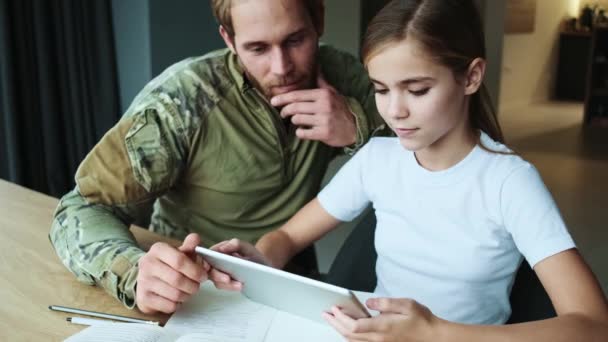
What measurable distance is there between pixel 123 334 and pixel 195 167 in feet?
1.69

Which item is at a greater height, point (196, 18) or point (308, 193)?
point (196, 18)

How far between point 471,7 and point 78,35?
2112mm

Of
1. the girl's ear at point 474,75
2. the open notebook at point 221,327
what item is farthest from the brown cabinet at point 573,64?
the open notebook at point 221,327

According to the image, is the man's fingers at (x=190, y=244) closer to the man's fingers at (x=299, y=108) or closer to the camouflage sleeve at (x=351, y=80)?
the man's fingers at (x=299, y=108)

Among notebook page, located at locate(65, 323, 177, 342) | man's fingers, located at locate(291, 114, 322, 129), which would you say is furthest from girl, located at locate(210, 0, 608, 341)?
man's fingers, located at locate(291, 114, 322, 129)

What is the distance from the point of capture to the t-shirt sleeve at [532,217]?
99 centimetres

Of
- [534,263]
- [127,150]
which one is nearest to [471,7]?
[534,263]

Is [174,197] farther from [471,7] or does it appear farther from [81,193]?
[471,7]

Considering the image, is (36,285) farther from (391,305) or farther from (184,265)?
(391,305)

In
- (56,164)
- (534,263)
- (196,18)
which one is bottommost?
(56,164)

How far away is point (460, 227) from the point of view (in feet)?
3.76

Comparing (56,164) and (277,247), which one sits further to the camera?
(56,164)

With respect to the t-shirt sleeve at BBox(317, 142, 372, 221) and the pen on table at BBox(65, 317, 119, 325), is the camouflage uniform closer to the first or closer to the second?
the pen on table at BBox(65, 317, 119, 325)

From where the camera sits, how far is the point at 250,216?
61.1 inches
